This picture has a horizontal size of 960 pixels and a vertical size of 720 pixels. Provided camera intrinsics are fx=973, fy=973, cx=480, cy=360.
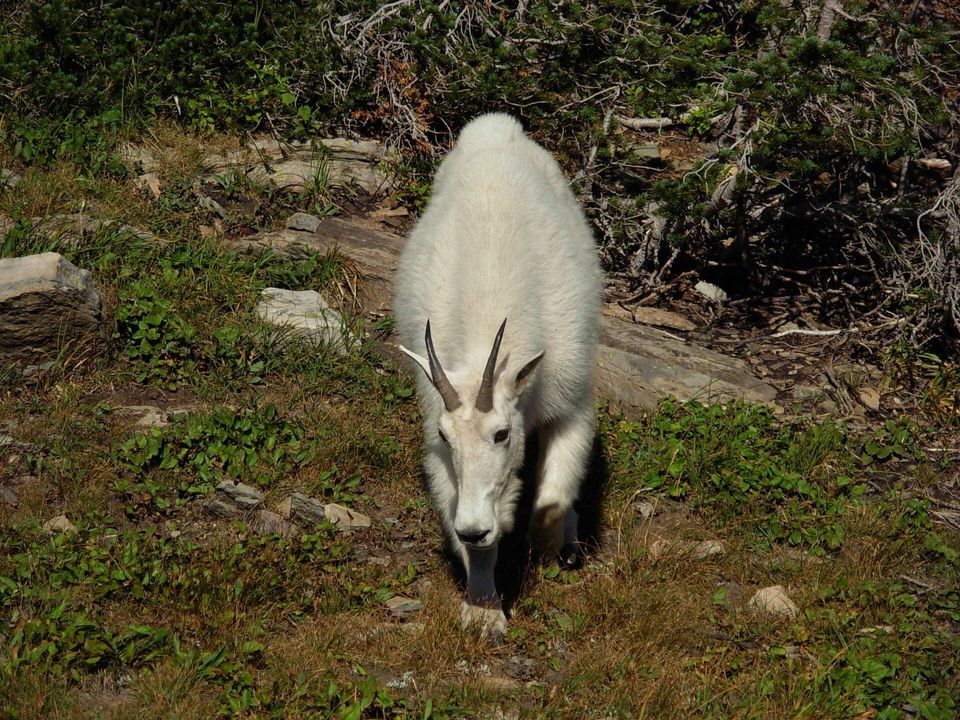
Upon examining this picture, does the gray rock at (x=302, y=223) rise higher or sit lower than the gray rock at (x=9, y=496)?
higher

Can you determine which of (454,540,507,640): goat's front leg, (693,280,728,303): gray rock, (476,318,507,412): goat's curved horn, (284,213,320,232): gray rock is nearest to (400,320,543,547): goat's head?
(476,318,507,412): goat's curved horn

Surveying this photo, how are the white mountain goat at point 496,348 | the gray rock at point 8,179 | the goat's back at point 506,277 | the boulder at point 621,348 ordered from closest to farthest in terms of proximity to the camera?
1. the white mountain goat at point 496,348
2. the goat's back at point 506,277
3. the boulder at point 621,348
4. the gray rock at point 8,179

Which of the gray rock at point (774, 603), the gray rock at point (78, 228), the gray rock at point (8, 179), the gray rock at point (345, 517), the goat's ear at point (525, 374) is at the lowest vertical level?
the gray rock at point (345, 517)

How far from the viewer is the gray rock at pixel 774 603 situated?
4.80 meters

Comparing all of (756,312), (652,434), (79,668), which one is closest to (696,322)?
(756,312)

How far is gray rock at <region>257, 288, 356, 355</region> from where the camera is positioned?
254 inches

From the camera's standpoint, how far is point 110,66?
26.6 feet

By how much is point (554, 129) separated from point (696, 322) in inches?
78.8

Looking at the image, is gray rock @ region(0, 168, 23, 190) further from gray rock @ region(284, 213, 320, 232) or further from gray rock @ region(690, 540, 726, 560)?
gray rock @ region(690, 540, 726, 560)

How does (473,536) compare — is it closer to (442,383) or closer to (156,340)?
(442,383)

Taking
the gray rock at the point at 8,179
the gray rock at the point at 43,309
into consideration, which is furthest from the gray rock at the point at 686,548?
the gray rock at the point at 8,179

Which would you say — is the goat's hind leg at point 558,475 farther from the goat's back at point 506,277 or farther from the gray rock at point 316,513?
the gray rock at point 316,513

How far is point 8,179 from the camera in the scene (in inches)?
281

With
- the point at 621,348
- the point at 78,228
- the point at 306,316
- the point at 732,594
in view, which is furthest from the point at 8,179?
the point at 732,594
